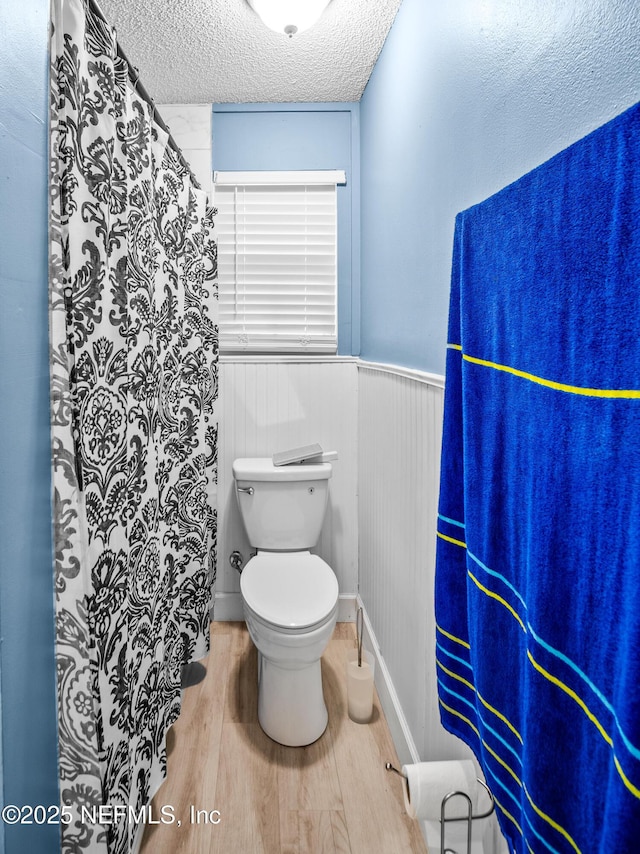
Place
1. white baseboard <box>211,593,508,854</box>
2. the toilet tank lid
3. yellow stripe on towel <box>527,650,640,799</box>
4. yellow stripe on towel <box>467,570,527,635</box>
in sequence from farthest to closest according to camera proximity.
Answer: the toilet tank lid → white baseboard <box>211,593,508,854</box> → yellow stripe on towel <box>467,570,527,635</box> → yellow stripe on towel <box>527,650,640,799</box>

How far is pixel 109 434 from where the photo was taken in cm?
101

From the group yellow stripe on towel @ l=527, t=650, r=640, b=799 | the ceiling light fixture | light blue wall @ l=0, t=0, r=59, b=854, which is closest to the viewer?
yellow stripe on towel @ l=527, t=650, r=640, b=799

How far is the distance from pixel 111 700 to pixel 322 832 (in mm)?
752

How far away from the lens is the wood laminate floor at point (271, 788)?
1.30m

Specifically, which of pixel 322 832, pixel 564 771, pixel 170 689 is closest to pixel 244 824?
pixel 322 832

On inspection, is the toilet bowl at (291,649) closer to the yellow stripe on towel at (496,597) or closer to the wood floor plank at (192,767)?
the wood floor plank at (192,767)

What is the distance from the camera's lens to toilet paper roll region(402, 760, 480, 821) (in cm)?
98

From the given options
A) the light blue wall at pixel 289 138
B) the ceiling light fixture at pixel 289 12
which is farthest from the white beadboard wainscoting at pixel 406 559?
the ceiling light fixture at pixel 289 12

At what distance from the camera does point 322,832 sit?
1.33 metres

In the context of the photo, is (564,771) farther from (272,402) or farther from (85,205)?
(272,402)

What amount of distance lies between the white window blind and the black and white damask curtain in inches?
34.3

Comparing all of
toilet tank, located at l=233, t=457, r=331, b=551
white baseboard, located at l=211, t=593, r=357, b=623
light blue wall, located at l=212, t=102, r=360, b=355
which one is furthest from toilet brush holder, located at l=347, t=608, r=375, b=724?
light blue wall, located at l=212, t=102, r=360, b=355

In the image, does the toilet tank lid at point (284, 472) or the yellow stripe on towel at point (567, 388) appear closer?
the yellow stripe on towel at point (567, 388)

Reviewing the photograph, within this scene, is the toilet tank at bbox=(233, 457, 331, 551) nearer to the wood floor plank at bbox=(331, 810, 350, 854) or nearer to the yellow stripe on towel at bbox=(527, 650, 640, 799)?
the wood floor plank at bbox=(331, 810, 350, 854)
